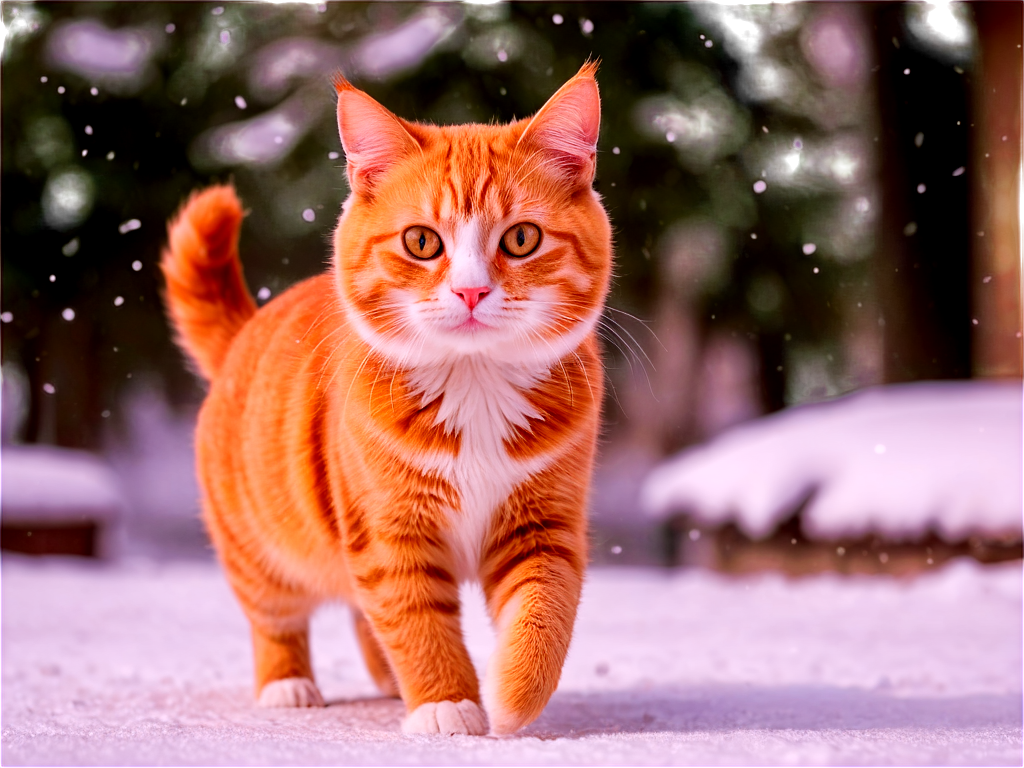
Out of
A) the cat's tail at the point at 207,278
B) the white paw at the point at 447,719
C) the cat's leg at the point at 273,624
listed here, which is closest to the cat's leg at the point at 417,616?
the white paw at the point at 447,719

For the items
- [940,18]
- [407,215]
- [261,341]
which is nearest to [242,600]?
[261,341]

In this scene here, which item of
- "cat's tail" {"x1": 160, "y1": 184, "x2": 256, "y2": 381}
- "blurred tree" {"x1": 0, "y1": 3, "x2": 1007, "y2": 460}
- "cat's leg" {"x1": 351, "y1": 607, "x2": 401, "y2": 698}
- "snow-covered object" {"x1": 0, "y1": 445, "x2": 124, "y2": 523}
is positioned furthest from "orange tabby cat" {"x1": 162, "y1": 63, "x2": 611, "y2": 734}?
"snow-covered object" {"x1": 0, "y1": 445, "x2": 124, "y2": 523}

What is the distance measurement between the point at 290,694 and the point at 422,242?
0.91 metres

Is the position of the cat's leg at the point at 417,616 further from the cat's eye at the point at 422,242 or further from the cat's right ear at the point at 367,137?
the cat's right ear at the point at 367,137

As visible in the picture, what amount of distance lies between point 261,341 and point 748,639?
148 centimetres

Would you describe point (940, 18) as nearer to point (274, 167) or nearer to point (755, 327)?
point (755, 327)

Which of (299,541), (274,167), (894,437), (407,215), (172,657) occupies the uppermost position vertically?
(274,167)

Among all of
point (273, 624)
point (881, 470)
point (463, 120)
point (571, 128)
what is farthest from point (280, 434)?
point (881, 470)

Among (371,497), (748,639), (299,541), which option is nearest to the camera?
(371,497)

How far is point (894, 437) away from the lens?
3730 mm

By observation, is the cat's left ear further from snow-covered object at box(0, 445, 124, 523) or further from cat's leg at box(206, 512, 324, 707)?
snow-covered object at box(0, 445, 124, 523)

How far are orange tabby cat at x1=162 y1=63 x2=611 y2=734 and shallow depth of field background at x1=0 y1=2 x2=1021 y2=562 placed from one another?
2057 millimetres

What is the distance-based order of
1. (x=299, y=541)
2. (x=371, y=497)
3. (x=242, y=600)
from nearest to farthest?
(x=371, y=497) → (x=299, y=541) → (x=242, y=600)

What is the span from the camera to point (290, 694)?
75.8 inches
